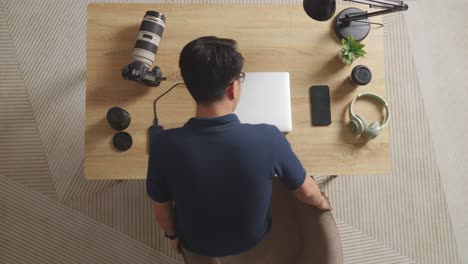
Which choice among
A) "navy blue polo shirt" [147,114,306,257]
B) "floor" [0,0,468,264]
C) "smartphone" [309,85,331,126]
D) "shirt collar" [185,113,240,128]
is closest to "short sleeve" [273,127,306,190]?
"navy blue polo shirt" [147,114,306,257]

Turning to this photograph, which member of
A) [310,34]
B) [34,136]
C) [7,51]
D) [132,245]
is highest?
[310,34]

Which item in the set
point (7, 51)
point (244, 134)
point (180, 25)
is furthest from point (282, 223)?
point (7, 51)

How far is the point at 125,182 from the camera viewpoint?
1958 millimetres

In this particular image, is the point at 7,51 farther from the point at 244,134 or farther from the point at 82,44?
the point at 244,134

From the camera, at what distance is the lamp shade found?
1.18 metres

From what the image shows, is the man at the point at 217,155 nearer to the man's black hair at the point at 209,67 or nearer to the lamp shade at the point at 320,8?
the man's black hair at the point at 209,67

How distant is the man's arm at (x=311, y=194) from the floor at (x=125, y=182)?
69 centimetres

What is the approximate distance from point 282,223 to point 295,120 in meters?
0.40

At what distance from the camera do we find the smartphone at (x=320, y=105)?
1.39 m

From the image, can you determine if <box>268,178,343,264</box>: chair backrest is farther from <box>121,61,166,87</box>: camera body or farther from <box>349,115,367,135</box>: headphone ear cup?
<box>121,61,166,87</box>: camera body

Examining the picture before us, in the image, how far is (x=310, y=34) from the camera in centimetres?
145

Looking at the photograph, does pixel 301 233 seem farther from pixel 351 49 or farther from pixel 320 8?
pixel 320 8

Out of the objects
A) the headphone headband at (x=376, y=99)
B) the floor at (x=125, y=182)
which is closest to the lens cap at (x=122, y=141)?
the floor at (x=125, y=182)

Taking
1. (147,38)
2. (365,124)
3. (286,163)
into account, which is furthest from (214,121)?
(365,124)
